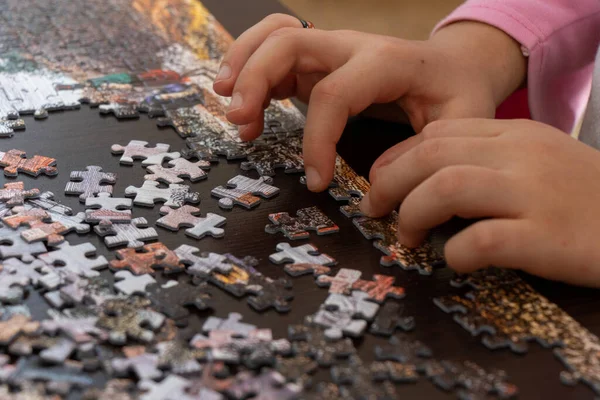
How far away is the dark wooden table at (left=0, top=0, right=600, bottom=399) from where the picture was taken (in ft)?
2.88

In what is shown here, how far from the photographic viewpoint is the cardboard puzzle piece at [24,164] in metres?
1.21

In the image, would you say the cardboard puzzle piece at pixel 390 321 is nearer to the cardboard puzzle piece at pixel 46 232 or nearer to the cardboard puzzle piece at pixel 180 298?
the cardboard puzzle piece at pixel 180 298

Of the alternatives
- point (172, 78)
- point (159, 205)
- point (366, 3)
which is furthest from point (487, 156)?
point (366, 3)

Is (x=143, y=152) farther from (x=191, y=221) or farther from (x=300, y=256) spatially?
(x=300, y=256)

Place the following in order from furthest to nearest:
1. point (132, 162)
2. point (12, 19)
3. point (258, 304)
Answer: point (12, 19) < point (132, 162) < point (258, 304)

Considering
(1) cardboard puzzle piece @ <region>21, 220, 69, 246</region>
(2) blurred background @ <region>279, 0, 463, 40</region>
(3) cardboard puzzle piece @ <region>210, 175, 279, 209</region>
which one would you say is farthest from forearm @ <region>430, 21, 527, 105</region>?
(2) blurred background @ <region>279, 0, 463, 40</region>

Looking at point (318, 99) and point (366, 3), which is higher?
point (318, 99)

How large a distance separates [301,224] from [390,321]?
0.87ft

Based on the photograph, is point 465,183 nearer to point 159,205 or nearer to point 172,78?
point 159,205

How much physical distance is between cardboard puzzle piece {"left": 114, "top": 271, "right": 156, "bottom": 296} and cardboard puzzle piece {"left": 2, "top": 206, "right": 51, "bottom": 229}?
7.4 inches

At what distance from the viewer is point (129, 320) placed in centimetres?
88

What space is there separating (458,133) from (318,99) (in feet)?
0.85

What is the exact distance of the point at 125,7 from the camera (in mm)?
1976

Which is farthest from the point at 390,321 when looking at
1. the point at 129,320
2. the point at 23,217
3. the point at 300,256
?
the point at 23,217
